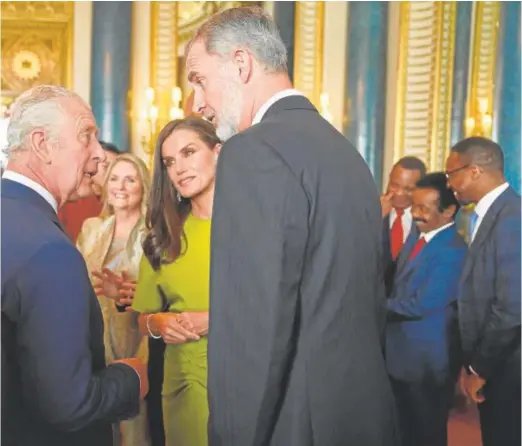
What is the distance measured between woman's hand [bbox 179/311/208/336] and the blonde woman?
66 centimetres

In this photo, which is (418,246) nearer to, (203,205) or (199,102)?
(203,205)

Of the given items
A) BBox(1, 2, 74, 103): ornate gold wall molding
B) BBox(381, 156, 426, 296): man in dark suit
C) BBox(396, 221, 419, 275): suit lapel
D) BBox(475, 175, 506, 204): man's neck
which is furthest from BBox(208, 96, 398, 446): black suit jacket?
BBox(1, 2, 74, 103): ornate gold wall molding

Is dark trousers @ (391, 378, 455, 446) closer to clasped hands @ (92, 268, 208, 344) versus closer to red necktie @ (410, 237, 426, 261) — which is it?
red necktie @ (410, 237, 426, 261)

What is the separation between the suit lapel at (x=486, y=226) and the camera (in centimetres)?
242

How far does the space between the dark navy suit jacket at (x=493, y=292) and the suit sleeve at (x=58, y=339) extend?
5.09 feet

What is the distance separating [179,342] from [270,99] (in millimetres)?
926

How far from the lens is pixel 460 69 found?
16.1 feet

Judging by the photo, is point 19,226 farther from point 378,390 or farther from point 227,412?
point 378,390

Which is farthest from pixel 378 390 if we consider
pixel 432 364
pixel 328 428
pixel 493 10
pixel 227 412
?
pixel 493 10

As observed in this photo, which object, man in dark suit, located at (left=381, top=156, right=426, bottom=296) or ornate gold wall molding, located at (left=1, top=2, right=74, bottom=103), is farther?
ornate gold wall molding, located at (left=1, top=2, right=74, bottom=103)

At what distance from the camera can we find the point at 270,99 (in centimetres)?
138

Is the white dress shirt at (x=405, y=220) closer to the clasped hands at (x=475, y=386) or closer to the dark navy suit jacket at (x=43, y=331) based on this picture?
the clasped hands at (x=475, y=386)

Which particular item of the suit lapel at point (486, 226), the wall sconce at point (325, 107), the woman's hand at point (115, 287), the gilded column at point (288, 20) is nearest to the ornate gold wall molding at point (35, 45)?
the gilded column at point (288, 20)

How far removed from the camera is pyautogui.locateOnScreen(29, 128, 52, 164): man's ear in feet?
4.27
